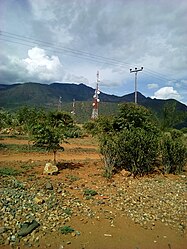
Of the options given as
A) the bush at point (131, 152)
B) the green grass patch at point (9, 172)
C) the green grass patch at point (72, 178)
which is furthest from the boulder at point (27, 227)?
the bush at point (131, 152)

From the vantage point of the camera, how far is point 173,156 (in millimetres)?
9695

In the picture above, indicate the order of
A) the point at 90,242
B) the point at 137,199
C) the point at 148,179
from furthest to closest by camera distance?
the point at 148,179 < the point at 137,199 < the point at 90,242

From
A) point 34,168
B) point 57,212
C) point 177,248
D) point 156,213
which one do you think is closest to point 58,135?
point 34,168

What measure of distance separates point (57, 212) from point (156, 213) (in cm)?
246

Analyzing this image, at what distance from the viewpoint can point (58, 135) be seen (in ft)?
30.6

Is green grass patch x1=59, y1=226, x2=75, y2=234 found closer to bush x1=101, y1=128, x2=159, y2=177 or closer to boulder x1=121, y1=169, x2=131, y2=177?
bush x1=101, y1=128, x2=159, y2=177

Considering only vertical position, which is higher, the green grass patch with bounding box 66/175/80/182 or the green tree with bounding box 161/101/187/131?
the green tree with bounding box 161/101/187/131

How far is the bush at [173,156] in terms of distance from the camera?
9.69 metres

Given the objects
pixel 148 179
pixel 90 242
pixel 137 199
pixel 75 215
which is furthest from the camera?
pixel 148 179

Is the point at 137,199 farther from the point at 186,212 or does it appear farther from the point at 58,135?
the point at 58,135

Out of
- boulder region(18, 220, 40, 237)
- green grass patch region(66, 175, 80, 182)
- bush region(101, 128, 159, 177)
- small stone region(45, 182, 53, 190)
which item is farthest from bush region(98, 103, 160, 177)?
boulder region(18, 220, 40, 237)

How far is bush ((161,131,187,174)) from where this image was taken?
31.8 ft

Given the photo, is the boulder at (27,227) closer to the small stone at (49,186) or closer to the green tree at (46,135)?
the small stone at (49,186)

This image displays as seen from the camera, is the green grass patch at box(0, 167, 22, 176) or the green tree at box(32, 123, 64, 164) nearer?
the green grass patch at box(0, 167, 22, 176)
